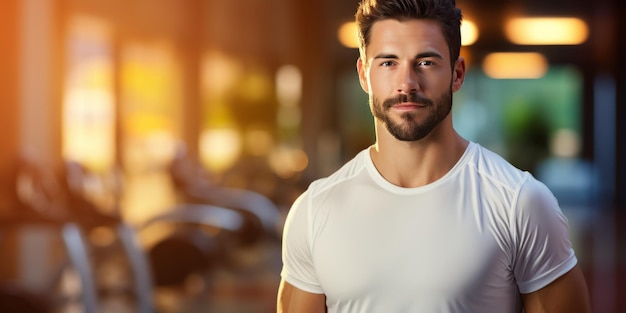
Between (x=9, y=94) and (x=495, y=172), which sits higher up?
(x=495, y=172)

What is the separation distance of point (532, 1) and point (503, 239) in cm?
1304

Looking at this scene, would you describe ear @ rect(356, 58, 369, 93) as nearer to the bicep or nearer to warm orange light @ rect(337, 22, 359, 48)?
the bicep

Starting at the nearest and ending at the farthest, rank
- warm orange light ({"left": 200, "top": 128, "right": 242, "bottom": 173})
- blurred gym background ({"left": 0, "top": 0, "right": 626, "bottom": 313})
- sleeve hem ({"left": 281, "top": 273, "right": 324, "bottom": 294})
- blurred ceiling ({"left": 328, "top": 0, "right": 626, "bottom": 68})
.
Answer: sleeve hem ({"left": 281, "top": 273, "right": 324, "bottom": 294}) → blurred gym background ({"left": 0, "top": 0, "right": 626, "bottom": 313}) → warm orange light ({"left": 200, "top": 128, "right": 242, "bottom": 173}) → blurred ceiling ({"left": 328, "top": 0, "right": 626, "bottom": 68})

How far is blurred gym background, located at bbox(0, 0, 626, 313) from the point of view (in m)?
5.29

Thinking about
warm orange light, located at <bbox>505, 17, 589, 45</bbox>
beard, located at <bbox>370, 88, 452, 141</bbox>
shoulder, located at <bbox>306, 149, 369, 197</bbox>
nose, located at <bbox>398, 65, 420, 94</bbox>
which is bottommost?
warm orange light, located at <bbox>505, 17, 589, 45</bbox>

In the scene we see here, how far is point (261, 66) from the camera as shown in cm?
959

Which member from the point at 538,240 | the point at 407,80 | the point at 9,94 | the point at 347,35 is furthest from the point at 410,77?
the point at 347,35

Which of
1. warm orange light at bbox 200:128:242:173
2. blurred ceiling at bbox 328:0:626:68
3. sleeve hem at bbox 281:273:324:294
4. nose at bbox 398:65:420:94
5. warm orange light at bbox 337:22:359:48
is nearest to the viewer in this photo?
nose at bbox 398:65:420:94

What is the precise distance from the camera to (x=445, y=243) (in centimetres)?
123

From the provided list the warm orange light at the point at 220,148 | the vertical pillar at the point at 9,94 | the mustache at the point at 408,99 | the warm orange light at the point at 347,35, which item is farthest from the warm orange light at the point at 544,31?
the mustache at the point at 408,99

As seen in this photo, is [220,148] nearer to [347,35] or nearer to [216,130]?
[216,130]

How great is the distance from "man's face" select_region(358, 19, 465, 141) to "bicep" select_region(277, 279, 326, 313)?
24cm

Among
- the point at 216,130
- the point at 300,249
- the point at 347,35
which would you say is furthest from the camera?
the point at 347,35

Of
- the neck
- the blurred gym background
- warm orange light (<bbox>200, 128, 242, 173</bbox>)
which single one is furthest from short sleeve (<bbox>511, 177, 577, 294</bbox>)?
warm orange light (<bbox>200, 128, 242, 173</bbox>)
